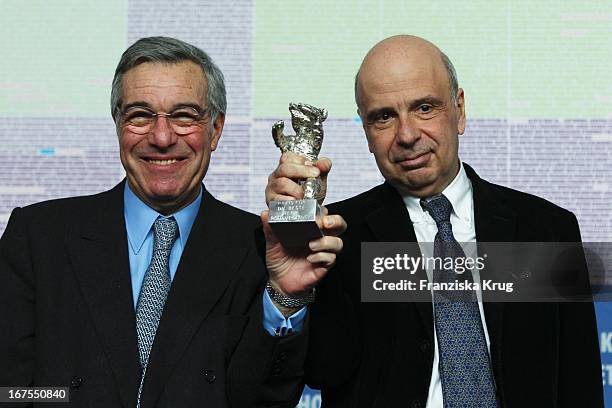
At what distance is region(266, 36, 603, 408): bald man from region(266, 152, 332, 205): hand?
40 centimetres

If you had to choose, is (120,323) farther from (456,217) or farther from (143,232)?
(456,217)

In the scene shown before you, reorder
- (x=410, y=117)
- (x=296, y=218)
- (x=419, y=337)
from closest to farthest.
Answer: (x=296, y=218) → (x=419, y=337) → (x=410, y=117)

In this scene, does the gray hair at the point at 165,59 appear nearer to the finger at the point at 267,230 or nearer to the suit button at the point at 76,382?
the finger at the point at 267,230

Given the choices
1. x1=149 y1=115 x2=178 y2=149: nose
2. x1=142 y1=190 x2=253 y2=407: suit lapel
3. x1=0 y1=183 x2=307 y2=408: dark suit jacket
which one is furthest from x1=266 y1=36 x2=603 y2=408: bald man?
x1=149 y1=115 x2=178 y2=149: nose

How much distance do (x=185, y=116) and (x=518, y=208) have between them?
0.92 m

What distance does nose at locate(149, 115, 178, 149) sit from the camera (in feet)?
7.70

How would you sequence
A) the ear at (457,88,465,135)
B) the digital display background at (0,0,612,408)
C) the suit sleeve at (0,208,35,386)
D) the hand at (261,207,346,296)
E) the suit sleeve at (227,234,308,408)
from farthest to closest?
the digital display background at (0,0,612,408)
the ear at (457,88,465,135)
the suit sleeve at (0,208,35,386)
the suit sleeve at (227,234,308,408)
the hand at (261,207,346,296)

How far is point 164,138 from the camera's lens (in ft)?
7.69

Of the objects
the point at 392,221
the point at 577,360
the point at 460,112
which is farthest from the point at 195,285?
the point at 577,360

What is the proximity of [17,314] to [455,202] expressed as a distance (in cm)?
114

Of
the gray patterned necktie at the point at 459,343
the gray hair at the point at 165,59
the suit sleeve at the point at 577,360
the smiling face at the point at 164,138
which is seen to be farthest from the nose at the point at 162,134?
the suit sleeve at the point at 577,360

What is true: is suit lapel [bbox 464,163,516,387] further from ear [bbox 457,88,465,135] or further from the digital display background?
the digital display background

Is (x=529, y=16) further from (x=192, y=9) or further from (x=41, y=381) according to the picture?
(x=41, y=381)

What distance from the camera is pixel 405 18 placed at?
3514mm
